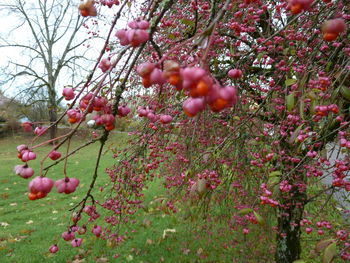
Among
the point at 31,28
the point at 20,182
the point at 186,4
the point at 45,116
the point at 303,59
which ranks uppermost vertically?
the point at 31,28

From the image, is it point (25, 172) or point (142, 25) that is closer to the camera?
point (142, 25)

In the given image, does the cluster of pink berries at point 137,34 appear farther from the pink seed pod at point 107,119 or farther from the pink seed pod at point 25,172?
the pink seed pod at point 25,172

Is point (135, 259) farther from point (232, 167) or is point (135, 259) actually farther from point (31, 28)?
point (31, 28)

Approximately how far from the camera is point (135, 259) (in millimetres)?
4031

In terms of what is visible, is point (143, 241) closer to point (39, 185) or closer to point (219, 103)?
point (39, 185)

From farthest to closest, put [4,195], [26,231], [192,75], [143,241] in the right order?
[4,195]
[26,231]
[143,241]
[192,75]

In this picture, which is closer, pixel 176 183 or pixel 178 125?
pixel 178 125

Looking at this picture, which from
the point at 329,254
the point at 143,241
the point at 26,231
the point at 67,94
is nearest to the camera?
the point at 67,94

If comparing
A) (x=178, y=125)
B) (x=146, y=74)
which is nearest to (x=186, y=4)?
(x=178, y=125)

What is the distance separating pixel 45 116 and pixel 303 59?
57.7ft

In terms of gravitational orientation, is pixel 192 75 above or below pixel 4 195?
above

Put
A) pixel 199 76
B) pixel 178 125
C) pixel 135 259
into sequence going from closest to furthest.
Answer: pixel 199 76
pixel 178 125
pixel 135 259

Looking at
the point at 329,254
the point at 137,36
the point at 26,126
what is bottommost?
the point at 329,254

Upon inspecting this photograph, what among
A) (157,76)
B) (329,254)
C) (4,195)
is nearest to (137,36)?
(157,76)
